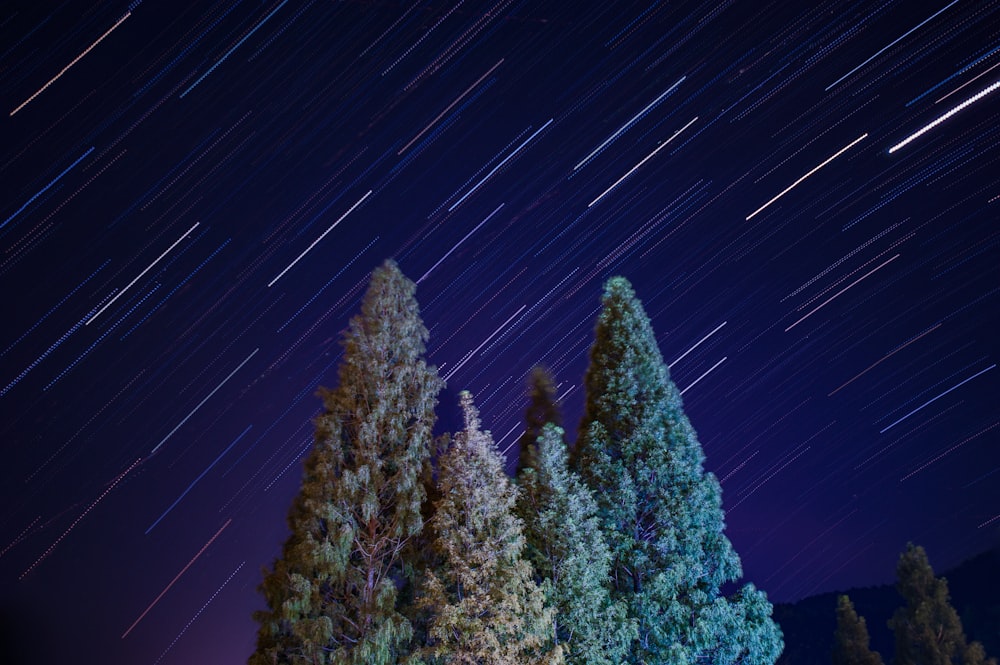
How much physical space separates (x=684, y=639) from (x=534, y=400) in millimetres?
8556

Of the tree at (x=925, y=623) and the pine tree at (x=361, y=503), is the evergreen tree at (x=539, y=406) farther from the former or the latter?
the tree at (x=925, y=623)

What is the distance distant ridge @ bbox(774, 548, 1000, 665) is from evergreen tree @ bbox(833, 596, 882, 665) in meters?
14.4

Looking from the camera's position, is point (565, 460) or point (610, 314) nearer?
point (565, 460)

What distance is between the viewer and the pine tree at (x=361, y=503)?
1177 centimetres

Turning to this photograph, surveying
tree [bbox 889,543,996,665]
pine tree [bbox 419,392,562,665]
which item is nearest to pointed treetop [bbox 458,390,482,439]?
pine tree [bbox 419,392,562,665]

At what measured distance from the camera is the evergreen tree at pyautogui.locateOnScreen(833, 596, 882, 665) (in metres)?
25.2

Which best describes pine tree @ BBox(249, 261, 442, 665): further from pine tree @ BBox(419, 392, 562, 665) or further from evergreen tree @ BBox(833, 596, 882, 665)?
evergreen tree @ BBox(833, 596, 882, 665)

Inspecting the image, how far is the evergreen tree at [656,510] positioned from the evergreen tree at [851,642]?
1597cm

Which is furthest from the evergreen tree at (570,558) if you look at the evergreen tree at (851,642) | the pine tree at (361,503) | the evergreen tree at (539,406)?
the evergreen tree at (851,642)

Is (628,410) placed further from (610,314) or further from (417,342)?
(417,342)

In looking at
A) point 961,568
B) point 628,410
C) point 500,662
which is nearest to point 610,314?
point 628,410

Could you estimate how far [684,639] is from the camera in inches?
503

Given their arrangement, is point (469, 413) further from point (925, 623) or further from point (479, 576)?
point (925, 623)

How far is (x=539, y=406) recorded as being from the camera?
19891mm
